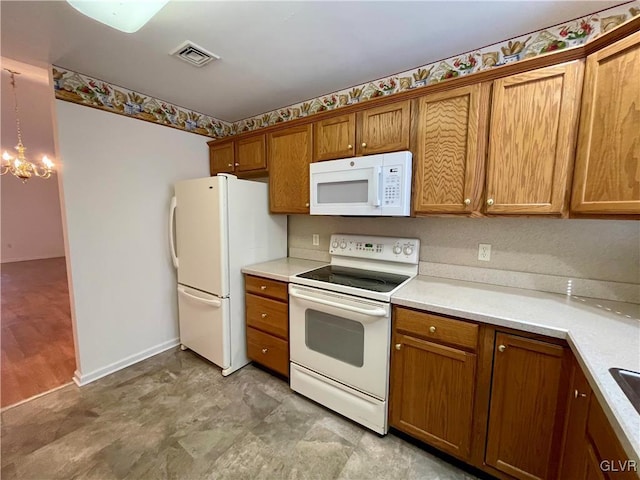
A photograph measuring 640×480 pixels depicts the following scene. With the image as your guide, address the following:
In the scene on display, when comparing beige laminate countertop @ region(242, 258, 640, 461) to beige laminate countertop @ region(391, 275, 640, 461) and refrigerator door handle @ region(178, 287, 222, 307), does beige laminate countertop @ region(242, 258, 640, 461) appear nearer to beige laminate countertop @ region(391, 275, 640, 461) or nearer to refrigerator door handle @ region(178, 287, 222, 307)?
beige laminate countertop @ region(391, 275, 640, 461)

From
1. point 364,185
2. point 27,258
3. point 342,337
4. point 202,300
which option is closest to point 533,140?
point 364,185

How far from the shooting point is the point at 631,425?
2.14ft

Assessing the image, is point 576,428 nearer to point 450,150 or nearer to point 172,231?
point 450,150

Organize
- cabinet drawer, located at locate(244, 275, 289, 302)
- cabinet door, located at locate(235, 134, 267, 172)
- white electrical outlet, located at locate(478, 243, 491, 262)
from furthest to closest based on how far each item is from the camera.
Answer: cabinet door, located at locate(235, 134, 267, 172) → cabinet drawer, located at locate(244, 275, 289, 302) → white electrical outlet, located at locate(478, 243, 491, 262)

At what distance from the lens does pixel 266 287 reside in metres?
2.19

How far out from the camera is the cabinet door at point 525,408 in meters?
1.19

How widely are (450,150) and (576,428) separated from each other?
54.7 inches

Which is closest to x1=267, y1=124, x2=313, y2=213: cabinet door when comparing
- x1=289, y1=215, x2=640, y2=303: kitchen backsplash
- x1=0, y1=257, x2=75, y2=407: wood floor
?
x1=289, y1=215, x2=640, y2=303: kitchen backsplash

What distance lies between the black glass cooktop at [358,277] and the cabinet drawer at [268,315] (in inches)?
13.7

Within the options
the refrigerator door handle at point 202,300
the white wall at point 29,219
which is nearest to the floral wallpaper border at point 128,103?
the refrigerator door handle at point 202,300

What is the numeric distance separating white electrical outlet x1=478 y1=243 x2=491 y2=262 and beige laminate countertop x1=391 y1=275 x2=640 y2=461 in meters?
0.18

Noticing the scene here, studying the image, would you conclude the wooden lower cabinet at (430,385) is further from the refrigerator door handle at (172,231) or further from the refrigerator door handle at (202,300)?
the refrigerator door handle at (172,231)

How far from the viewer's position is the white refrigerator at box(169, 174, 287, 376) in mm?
2201

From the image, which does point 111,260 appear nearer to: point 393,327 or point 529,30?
point 393,327
